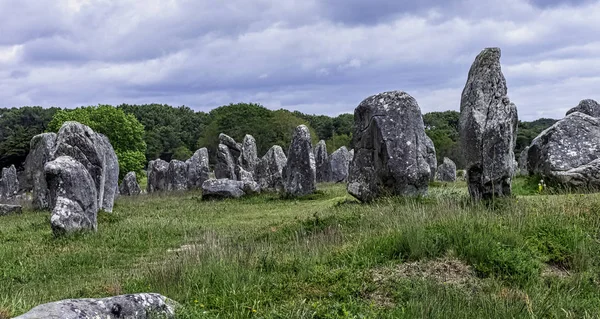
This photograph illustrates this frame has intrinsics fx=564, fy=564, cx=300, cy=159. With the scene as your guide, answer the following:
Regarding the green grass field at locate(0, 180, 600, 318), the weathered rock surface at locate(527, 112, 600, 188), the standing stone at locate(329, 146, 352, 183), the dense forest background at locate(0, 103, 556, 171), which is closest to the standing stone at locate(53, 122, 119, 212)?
the green grass field at locate(0, 180, 600, 318)

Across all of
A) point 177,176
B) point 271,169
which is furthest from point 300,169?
point 177,176

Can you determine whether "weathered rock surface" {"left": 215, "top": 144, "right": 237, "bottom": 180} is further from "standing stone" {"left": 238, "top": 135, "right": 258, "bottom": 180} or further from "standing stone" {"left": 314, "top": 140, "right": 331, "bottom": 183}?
"standing stone" {"left": 314, "top": 140, "right": 331, "bottom": 183}

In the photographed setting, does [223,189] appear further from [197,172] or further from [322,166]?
[322,166]

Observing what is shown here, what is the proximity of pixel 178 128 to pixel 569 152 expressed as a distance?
3299 inches

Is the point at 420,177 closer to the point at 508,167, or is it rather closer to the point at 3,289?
the point at 508,167

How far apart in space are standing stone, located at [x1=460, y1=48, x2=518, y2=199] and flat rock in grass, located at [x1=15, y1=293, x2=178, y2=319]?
837 centimetres

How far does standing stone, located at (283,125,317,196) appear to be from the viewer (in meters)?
24.1

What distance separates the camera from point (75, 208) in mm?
14008

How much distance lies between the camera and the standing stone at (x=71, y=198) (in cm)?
1354

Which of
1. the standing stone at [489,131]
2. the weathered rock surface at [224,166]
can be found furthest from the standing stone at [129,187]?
the standing stone at [489,131]

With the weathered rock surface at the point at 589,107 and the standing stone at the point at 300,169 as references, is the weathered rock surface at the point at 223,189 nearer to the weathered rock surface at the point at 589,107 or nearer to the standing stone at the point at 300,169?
the standing stone at the point at 300,169

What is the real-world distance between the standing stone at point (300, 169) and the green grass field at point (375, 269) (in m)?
11.8

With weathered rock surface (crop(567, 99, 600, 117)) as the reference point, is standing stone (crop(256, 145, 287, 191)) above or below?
below

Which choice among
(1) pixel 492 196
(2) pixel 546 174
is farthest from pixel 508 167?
→ (2) pixel 546 174
